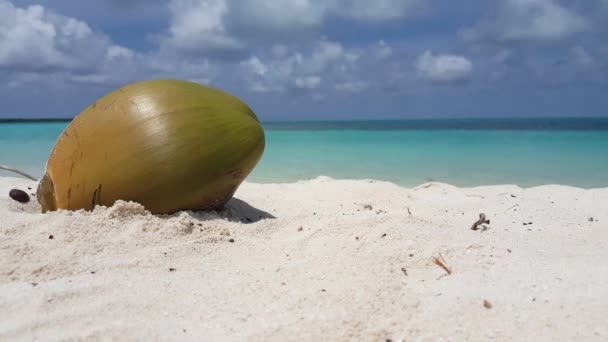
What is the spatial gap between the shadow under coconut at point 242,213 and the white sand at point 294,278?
101mm

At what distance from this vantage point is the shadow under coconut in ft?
12.5

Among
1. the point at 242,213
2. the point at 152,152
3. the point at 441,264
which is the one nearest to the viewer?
the point at 441,264

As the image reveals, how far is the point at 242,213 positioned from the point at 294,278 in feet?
5.25

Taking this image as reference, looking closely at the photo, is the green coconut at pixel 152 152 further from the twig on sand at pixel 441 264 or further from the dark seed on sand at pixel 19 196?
the twig on sand at pixel 441 264

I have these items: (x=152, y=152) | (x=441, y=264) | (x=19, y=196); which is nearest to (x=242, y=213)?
(x=152, y=152)

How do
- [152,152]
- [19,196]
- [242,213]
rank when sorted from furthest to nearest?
[242,213], [19,196], [152,152]

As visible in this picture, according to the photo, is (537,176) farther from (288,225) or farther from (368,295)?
(368,295)

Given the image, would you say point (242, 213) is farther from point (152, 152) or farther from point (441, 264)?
point (441, 264)

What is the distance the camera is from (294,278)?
100 inches

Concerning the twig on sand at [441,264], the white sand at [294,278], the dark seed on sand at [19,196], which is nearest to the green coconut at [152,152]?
the white sand at [294,278]

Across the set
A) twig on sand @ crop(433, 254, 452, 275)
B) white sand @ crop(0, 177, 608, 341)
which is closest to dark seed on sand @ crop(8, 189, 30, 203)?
white sand @ crop(0, 177, 608, 341)

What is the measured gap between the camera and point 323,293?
2.32 m

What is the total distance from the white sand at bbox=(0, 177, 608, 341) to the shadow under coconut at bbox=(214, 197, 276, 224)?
101mm

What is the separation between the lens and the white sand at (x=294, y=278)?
6.46 feet
